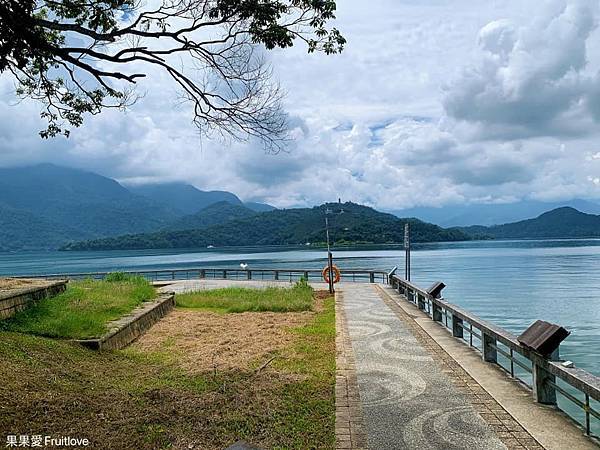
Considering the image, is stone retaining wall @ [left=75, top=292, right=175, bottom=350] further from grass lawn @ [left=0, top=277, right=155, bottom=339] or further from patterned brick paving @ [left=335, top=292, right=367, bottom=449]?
patterned brick paving @ [left=335, top=292, right=367, bottom=449]

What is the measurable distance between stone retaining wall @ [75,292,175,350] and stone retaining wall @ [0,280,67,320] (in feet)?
5.90

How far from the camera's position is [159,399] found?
6.89 metres

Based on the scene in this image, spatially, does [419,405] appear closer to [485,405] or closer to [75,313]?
[485,405]

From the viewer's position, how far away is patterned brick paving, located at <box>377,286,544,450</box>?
217 inches

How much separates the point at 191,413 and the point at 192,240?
573 feet

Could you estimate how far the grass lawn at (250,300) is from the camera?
17375 millimetres

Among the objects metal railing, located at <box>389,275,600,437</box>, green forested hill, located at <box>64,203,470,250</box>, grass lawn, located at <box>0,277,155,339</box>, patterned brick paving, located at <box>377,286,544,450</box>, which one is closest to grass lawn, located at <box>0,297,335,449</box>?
grass lawn, located at <box>0,277,155,339</box>

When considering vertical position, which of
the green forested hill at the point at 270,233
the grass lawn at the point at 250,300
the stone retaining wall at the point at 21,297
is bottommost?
the grass lawn at the point at 250,300

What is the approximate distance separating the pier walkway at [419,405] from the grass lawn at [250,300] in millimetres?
6082

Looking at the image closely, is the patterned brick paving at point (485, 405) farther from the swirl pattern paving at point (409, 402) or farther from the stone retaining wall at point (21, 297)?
the stone retaining wall at point (21, 297)

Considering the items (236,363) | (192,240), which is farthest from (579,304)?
(192,240)

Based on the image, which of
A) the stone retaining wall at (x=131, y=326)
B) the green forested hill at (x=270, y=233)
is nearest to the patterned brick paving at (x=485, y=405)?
the stone retaining wall at (x=131, y=326)

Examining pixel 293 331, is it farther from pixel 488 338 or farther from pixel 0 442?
pixel 0 442

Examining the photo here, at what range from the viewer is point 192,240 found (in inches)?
6998
